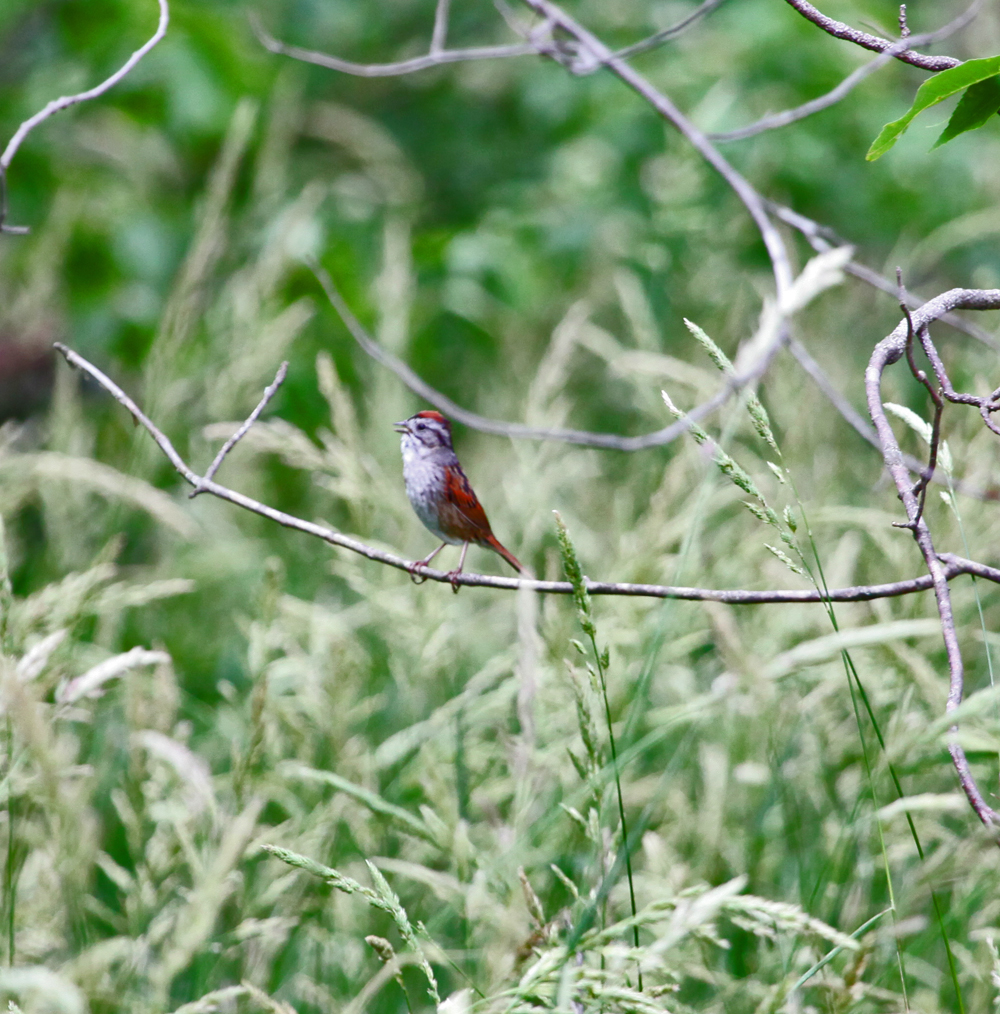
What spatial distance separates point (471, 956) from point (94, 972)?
62 cm

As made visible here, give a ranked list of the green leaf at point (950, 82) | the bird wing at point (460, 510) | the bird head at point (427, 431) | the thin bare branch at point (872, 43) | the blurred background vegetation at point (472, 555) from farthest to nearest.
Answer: the bird head at point (427, 431), the bird wing at point (460, 510), the blurred background vegetation at point (472, 555), the thin bare branch at point (872, 43), the green leaf at point (950, 82)

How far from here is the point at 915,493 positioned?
130cm

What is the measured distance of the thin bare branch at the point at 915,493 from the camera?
1.06 meters

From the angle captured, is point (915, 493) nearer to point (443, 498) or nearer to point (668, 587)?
point (668, 587)

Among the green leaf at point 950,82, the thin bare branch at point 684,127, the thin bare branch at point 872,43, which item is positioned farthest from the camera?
the thin bare branch at point 684,127

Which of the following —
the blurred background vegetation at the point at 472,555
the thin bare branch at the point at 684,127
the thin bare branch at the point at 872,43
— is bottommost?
the blurred background vegetation at the point at 472,555

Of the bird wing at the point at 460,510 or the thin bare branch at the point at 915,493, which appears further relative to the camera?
the bird wing at the point at 460,510

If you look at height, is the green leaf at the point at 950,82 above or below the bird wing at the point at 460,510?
above

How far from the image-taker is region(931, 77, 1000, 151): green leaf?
4.04 feet

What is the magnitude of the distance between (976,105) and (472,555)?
3177mm

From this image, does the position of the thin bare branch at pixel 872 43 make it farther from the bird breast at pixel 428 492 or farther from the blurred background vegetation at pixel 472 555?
the bird breast at pixel 428 492

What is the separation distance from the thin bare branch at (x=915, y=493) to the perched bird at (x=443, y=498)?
4.27ft

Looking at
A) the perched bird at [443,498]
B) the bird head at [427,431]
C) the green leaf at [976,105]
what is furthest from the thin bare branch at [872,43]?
the bird head at [427,431]

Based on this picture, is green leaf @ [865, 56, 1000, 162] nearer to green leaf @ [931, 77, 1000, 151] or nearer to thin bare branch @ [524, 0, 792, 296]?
green leaf @ [931, 77, 1000, 151]
